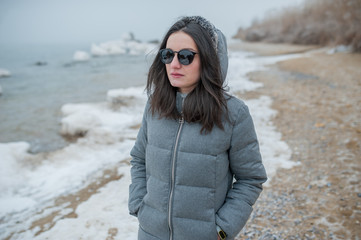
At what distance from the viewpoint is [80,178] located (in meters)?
5.08

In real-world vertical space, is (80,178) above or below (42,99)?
above

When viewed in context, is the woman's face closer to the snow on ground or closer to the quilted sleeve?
the quilted sleeve

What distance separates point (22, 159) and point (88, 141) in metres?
1.58

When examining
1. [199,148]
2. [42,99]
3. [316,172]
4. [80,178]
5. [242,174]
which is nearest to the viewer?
[199,148]

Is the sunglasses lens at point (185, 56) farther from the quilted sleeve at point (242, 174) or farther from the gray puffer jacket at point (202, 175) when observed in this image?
the quilted sleeve at point (242, 174)

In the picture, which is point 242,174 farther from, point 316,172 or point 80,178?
point 80,178

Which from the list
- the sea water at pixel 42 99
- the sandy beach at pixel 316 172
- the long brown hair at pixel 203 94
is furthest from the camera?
the sea water at pixel 42 99

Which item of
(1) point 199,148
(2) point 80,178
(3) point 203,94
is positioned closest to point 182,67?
(3) point 203,94

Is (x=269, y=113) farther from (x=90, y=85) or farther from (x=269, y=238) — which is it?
(x=90, y=85)

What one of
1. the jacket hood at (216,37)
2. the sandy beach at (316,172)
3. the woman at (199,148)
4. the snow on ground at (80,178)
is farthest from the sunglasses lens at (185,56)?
the sandy beach at (316,172)

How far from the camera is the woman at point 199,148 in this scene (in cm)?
159

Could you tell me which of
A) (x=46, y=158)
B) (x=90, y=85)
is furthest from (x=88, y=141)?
(x=90, y=85)

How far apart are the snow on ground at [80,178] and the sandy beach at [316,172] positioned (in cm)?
39

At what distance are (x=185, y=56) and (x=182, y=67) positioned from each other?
7 centimetres
